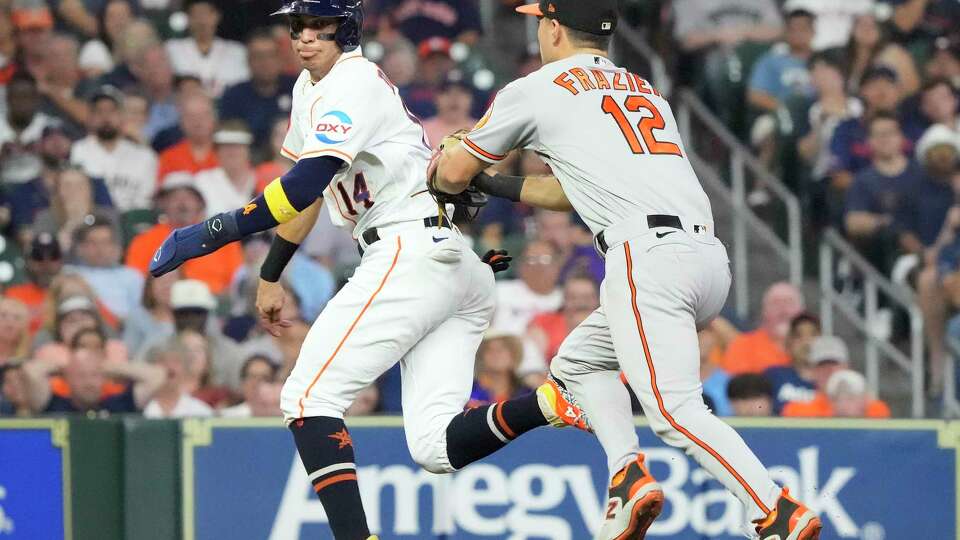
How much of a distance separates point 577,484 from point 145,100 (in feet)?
17.7

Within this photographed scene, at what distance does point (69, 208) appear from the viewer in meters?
10.3

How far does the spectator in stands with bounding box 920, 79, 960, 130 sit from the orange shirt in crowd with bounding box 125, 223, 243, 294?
430cm

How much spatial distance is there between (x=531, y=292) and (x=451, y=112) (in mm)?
1529

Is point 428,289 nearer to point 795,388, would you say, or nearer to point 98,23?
point 795,388

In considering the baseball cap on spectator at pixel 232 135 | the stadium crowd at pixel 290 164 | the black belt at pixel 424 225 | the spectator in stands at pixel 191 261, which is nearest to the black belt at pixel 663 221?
the black belt at pixel 424 225

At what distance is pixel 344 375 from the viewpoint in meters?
5.70

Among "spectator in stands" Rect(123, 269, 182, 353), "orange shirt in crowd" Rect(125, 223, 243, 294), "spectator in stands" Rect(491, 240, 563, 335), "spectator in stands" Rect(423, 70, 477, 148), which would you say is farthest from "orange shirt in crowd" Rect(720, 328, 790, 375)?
"spectator in stands" Rect(123, 269, 182, 353)

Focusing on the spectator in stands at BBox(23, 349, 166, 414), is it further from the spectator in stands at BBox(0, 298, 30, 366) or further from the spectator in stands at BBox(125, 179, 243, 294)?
the spectator in stands at BBox(125, 179, 243, 294)

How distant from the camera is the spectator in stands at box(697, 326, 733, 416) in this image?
874 centimetres

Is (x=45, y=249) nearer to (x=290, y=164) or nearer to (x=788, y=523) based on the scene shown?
(x=290, y=164)

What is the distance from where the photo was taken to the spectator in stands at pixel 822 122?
1059cm

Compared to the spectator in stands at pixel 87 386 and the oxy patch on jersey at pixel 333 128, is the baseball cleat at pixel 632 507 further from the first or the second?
the spectator in stands at pixel 87 386

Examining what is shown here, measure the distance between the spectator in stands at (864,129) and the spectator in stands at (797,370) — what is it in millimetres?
1511

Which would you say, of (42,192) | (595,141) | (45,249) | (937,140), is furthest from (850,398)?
(42,192)
